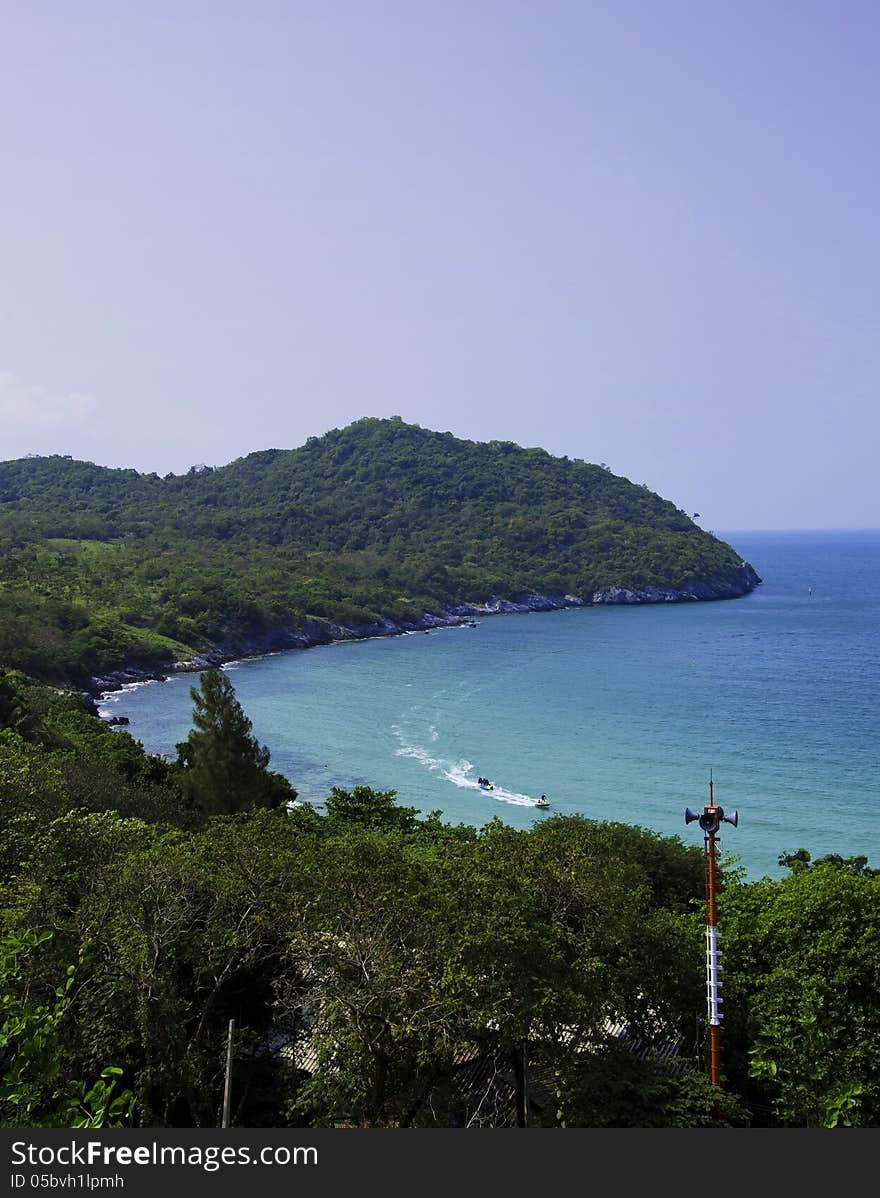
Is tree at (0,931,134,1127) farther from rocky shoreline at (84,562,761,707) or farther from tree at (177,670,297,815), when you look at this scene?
rocky shoreline at (84,562,761,707)

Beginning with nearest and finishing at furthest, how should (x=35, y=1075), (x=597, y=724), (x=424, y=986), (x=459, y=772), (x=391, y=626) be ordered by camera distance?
(x=35, y=1075) → (x=424, y=986) → (x=459, y=772) → (x=597, y=724) → (x=391, y=626)

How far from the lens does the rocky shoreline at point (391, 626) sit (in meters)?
62.7

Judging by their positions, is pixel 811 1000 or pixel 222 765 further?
pixel 222 765

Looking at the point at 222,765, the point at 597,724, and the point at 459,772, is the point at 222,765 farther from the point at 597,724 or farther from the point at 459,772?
the point at 597,724

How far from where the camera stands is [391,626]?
290ft

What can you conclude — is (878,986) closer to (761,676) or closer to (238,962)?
(238,962)

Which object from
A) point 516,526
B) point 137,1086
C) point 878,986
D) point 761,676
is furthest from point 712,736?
point 516,526

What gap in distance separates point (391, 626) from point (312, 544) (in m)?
35.7

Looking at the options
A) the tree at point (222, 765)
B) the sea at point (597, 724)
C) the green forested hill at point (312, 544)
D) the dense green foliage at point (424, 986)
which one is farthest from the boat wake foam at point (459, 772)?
the green forested hill at point (312, 544)

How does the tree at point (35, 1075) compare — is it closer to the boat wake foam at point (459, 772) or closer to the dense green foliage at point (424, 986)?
the dense green foliage at point (424, 986)

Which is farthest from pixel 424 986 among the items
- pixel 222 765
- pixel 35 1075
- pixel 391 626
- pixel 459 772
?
pixel 391 626

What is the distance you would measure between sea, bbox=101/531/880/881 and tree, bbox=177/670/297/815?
18.9 feet

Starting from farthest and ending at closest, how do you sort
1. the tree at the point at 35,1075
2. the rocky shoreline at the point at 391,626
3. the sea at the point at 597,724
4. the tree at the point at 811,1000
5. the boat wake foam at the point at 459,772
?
the rocky shoreline at the point at 391,626, the boat wake foam at the point at 459,772, the sea at the point at 597,724, the tree at the point at 811,1000, the tree at the point at 35,1075

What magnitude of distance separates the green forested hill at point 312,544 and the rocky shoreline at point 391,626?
1.59 feet
